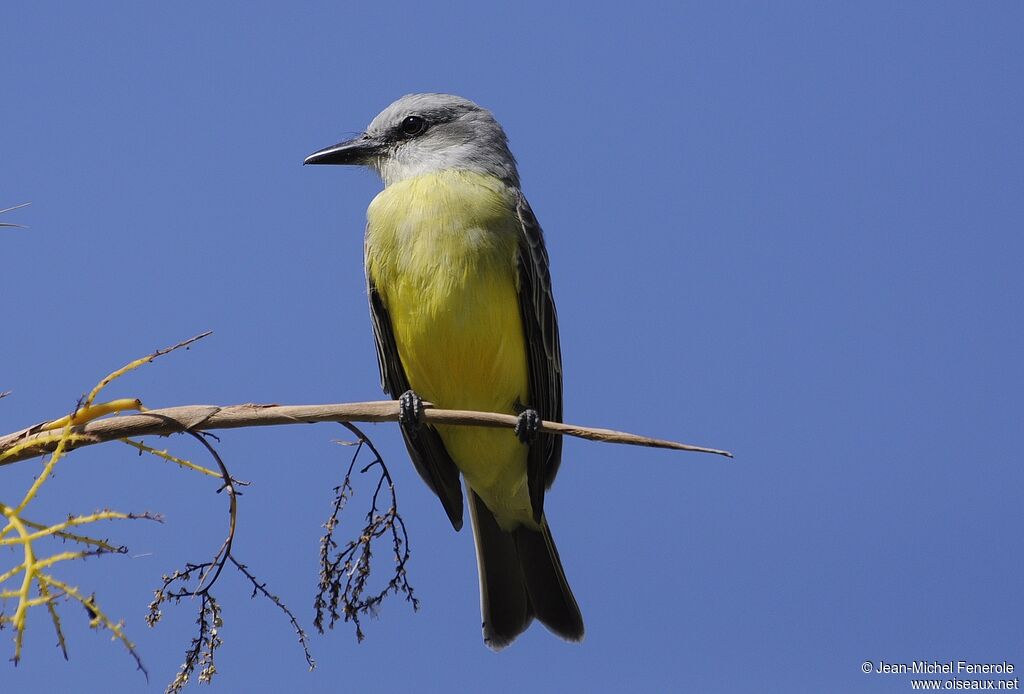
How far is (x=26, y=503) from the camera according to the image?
8.50 feet

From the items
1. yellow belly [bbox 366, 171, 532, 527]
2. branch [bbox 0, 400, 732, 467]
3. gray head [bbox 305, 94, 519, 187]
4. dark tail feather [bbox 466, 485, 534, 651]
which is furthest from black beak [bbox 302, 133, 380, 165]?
branch [bbox 0, 400, 732, 467]

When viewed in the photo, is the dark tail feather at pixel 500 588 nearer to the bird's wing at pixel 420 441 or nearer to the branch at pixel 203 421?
the bird's wing at pixel 420 441

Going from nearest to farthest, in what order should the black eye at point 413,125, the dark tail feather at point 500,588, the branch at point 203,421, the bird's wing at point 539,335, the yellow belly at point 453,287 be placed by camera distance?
the branch at point 203,421
the yellow belly at point 453,287
the bird's wing at point 539,335
the dark tail feather at point 500,588
the black eye at point 413,125

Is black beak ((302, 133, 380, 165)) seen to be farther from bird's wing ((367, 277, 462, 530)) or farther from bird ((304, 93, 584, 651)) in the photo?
bird's wing ((367, 277, 462, 530))

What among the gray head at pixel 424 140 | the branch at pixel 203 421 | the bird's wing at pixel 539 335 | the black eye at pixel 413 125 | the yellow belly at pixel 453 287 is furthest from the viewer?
the black eye at pixel 413 125

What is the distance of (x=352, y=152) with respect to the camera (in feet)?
20.7

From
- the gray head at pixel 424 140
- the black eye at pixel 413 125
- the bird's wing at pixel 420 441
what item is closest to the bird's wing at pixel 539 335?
the bird's wing at pixel 420 441

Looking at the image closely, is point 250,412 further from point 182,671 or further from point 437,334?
point 437,334

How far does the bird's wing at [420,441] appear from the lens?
5492 mm

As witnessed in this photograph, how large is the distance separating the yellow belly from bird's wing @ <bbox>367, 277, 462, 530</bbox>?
0.29 feet

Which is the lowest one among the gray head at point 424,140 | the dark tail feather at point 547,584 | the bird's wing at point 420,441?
the dark tail feather at point 547,584

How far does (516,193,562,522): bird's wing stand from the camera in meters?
5.43

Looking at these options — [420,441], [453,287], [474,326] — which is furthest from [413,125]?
[420,441]

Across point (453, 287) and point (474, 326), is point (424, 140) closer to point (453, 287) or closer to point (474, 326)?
point (453, 287)
